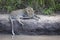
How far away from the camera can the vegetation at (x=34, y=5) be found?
6980 millimetres

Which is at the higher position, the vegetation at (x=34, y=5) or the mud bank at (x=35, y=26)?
the vegetation at (x=34, y=5)

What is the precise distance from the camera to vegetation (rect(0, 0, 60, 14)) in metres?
6.98

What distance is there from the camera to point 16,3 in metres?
7.20

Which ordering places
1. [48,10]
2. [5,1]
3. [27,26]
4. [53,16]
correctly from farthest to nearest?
[5,1], [48,10], [53,16], [27,26]

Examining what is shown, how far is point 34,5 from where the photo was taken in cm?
707

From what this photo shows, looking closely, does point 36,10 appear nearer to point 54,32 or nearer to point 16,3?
point 16,3

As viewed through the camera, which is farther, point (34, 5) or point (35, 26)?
point (34, 5)

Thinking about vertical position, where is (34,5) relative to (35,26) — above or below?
above

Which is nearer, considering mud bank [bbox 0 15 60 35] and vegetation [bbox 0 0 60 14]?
mud bank [bbox 0 15 60 35]

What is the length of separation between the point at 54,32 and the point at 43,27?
366 mm

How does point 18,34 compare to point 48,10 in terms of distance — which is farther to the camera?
point 48,10

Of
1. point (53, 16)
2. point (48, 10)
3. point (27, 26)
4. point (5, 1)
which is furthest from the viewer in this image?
point (5, 1)

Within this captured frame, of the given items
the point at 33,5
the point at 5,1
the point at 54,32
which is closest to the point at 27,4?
the point at 33,5

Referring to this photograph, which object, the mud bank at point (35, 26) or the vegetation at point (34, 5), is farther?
the vegetation at point (34, 5)
